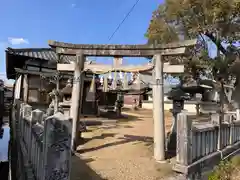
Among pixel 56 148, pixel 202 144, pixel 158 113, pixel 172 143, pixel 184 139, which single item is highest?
pixel 158 113

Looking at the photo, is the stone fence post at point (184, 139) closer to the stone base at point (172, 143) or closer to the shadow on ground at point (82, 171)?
the shadow on ground at point (82, 171)

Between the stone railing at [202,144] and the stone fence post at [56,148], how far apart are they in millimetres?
3417

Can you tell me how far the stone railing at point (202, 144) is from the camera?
20.1ft

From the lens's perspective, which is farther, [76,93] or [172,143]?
[172,143]

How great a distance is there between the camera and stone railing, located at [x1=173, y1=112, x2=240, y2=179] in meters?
6.11

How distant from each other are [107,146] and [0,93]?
2218 cm

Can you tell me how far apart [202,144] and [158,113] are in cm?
165

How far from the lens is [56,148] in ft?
11.8

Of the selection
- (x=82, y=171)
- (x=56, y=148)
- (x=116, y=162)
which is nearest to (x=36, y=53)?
(x=116, y=162)

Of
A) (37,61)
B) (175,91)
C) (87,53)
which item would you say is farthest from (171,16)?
(37,61)

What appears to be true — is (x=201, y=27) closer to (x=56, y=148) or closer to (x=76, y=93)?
(x=76, y=93)

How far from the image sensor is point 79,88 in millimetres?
8578

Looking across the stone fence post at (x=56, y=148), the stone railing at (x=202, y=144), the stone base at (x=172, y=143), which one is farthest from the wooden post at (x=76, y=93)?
the stone fence post at (x=56, y=148)

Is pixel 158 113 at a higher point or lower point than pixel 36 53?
lower
